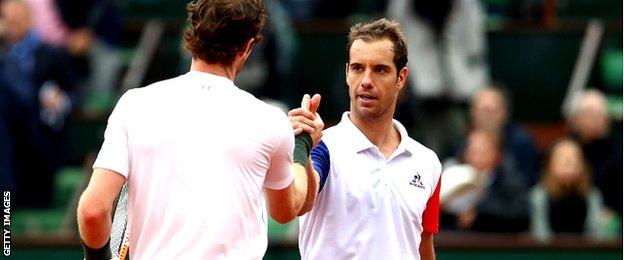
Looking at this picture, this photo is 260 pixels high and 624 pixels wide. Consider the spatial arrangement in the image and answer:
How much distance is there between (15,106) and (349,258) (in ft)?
18.8

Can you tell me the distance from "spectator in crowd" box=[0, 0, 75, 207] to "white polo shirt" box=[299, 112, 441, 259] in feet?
17.5

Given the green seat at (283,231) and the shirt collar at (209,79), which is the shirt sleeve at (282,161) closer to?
the shirt collar at (209,79)

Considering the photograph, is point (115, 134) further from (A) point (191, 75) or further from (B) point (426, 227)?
(B) point (426, 227)

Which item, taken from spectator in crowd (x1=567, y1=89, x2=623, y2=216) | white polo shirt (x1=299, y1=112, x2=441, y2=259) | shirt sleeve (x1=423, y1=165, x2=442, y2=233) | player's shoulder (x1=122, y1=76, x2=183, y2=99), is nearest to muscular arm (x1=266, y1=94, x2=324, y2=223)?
white polo shirt (x1=299, y1=112, x2=441, y2=259)

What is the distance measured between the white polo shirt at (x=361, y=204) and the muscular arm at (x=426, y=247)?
167mm

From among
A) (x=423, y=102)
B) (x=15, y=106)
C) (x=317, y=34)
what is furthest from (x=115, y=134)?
(x=317, y=34)

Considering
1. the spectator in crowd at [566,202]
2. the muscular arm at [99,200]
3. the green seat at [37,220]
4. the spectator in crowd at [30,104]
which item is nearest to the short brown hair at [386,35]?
the muscular arm at [99,200]

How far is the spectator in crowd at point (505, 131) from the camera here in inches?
465

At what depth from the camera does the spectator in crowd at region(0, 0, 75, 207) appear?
11.6 metres

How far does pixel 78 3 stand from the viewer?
13.2 metres

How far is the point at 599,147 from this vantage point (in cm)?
1210

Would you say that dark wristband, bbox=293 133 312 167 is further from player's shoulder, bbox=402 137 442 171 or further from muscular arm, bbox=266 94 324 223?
player's shoulder, bbox=402 137 442 171

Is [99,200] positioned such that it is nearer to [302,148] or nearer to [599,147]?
[302,148]

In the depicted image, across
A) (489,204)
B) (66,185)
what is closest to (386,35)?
(489,204)
